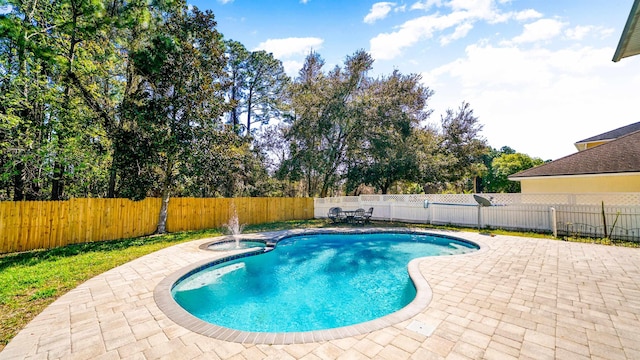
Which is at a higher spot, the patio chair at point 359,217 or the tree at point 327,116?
the tree at point 327,116

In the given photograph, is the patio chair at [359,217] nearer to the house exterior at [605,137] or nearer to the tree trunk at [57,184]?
the tree trunk at [57,184]

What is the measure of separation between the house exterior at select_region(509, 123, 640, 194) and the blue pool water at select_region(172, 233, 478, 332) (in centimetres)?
571

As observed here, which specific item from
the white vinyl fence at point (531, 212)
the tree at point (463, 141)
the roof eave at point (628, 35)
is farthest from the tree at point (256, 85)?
the roof eave at point (628, 35)

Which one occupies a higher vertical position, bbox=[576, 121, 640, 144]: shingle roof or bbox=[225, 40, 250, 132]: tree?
bbox=[225, 40, 250, 132]: tree

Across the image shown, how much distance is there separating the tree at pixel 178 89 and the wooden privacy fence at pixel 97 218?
61cm

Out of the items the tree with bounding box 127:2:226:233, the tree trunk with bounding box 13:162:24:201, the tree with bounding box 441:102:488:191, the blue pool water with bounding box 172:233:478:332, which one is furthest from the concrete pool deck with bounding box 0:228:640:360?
the tree with bounding box 441:102:488:191

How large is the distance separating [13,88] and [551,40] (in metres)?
15.3

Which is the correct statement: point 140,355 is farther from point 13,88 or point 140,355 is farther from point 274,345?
point 13,88

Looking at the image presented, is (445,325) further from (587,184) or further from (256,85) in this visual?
(256,85)

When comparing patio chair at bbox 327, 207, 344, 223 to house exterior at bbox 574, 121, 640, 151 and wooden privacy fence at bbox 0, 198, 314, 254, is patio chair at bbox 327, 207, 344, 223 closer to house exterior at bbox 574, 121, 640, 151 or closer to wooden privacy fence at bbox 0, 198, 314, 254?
wooden privacy fence at bbox 0, 198, 314, 254

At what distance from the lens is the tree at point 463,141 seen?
18609mm

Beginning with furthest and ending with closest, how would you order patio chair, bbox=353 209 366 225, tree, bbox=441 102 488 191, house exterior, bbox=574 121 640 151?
tree, bbox=441 102 488 191, house exterior, bbox=574 121 640 151, patio chair, bbox=353 209 366 225

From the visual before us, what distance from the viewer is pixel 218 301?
4469 millimetres

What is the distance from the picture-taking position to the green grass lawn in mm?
3298
